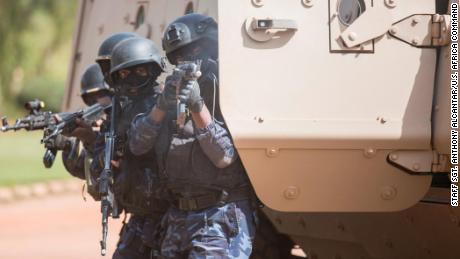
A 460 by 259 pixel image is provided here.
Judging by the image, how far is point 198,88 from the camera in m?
4.95

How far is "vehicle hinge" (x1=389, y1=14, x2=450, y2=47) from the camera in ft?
16.6

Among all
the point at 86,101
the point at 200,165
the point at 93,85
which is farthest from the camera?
the point at 86,101

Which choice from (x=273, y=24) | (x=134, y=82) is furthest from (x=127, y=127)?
(x=273, y=24)

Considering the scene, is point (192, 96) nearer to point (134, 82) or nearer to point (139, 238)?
point (134, 82)

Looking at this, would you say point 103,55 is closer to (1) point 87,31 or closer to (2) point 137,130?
(2) point 137,130

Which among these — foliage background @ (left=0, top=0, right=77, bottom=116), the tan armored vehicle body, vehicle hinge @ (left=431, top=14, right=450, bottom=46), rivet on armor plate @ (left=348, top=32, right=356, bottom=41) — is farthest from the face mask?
foliage background @ (left=0, top=0, right=77, bottom=116)

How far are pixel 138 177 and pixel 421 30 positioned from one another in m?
1.70

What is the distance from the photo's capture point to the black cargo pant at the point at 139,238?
5.94m

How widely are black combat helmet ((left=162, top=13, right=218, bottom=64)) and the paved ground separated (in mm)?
5318

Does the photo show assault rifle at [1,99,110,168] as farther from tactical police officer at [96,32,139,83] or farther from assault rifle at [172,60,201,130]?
assault rifle at [172,60,201,130]

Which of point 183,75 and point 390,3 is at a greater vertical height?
point 390,3

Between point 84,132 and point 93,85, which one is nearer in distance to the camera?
point 84,132

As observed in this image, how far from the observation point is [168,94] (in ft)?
16.4

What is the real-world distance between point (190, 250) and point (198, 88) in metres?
0.81
